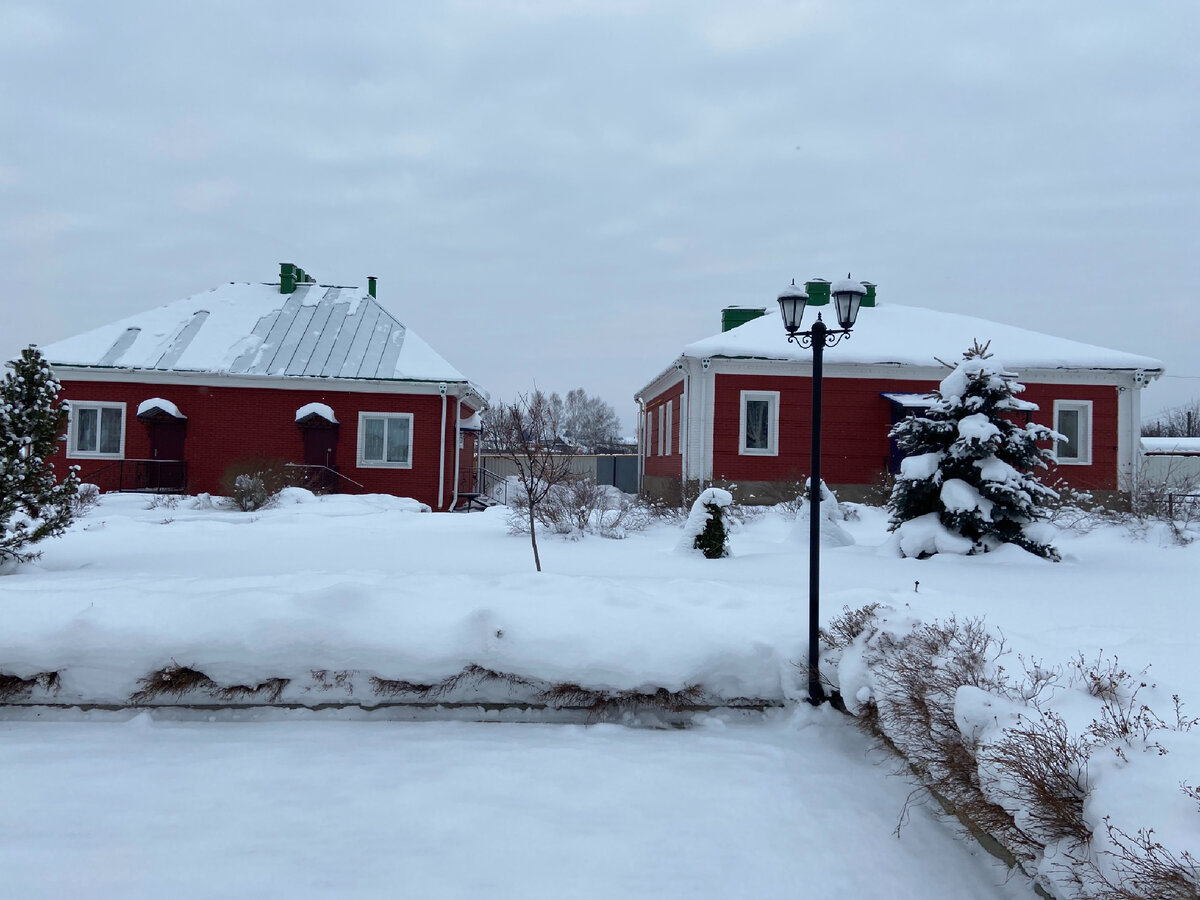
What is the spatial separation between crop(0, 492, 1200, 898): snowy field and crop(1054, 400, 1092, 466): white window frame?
9.10m

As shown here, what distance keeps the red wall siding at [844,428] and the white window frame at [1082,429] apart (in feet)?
0.31

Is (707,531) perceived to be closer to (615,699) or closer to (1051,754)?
(615,699)

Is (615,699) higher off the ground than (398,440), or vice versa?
(398,440)

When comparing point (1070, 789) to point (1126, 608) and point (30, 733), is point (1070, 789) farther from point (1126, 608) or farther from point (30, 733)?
point (30, 733)

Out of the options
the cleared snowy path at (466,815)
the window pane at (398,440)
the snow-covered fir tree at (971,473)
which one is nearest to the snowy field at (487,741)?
the cleared snowy path at (466,815)

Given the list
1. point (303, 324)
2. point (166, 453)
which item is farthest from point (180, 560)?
point (303, 324)

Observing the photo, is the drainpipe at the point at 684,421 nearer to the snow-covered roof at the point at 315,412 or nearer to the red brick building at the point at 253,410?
the red brick building at the point at 253,410

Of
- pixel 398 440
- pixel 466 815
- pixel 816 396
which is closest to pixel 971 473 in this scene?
pixel 816 396

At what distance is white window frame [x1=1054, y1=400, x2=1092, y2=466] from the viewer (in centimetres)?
1663

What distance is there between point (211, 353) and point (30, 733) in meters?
14.4

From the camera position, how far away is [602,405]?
86.0 metres

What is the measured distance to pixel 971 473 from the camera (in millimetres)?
9180

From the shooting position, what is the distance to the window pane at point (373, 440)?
17844 mm

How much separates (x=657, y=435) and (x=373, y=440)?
7991 mm
